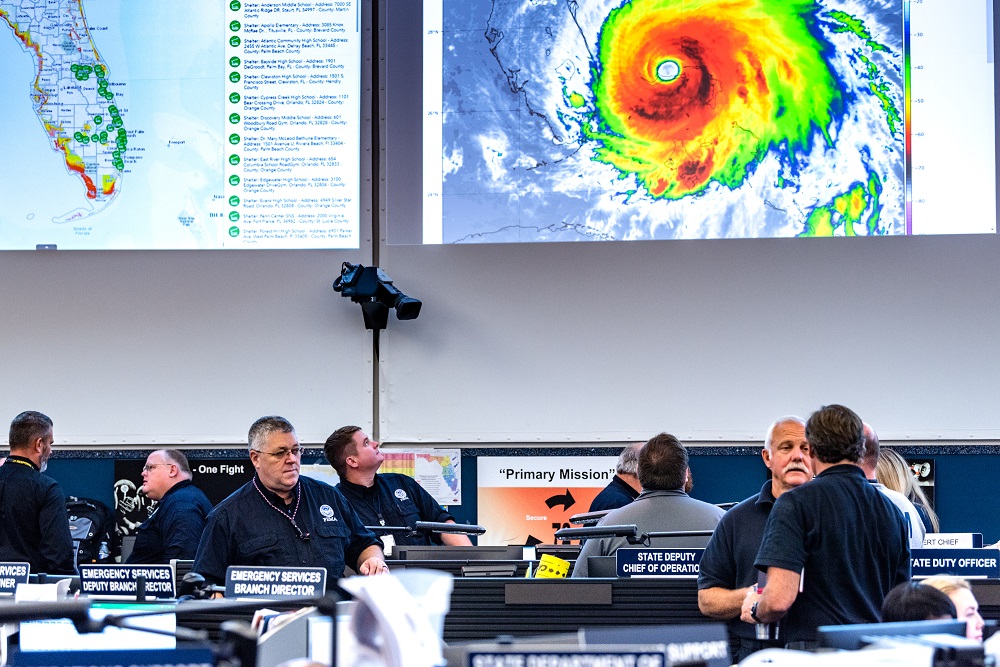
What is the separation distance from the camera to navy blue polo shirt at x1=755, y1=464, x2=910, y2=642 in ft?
9.09

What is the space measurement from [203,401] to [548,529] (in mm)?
1961

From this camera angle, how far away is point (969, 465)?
235 inches

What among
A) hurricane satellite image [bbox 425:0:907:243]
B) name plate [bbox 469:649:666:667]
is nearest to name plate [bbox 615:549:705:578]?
name plate [bbox 469:649:666:667]

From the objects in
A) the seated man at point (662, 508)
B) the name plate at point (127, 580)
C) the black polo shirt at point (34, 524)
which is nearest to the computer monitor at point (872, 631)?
the name plate at point (127, 580)

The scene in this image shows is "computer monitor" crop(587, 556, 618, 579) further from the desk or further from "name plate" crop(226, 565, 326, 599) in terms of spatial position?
"name plate" crop(226, 565, 326, 599)

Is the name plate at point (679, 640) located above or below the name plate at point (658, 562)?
A: above

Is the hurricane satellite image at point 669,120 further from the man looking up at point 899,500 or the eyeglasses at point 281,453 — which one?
the eyeglasses at point 281,453

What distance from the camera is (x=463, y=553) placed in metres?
3.59

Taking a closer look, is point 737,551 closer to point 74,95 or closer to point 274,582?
point 274,582

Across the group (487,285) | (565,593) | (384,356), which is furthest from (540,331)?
(565,593)

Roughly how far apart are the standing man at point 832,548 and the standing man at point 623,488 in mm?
2260

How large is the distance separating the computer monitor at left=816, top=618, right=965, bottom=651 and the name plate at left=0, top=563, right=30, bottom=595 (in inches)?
86.5

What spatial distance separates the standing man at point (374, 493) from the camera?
4.91m

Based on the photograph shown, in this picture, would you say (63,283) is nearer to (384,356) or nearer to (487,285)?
(384,356)
